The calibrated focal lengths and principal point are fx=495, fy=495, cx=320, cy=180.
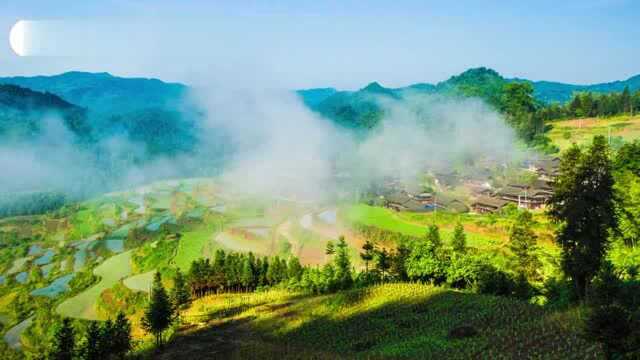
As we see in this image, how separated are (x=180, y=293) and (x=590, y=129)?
75.3 metres

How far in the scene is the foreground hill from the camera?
21.9 metres

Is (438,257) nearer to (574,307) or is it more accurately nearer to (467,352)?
(574,307)

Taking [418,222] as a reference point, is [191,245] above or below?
below

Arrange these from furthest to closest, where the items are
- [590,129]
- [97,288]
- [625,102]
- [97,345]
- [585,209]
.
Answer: [625,102], [590,129], [97,288], [97,345], [585,209]

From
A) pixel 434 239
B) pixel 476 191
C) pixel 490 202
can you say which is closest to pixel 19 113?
pixel 476 191

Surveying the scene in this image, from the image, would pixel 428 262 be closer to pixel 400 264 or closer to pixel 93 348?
pixel 400 264

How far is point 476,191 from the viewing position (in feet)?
238

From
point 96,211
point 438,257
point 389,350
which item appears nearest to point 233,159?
point 96,211

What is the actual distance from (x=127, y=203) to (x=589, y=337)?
354 ft

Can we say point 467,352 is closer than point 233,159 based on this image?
Yes

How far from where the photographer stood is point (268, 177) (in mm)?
116062

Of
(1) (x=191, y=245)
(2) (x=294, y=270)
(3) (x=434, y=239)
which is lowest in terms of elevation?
(1) (x=191, y=245)

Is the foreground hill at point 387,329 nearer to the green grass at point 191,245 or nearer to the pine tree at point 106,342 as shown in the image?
the pine tree at point 106,342

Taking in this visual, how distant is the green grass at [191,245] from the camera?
61150mm
